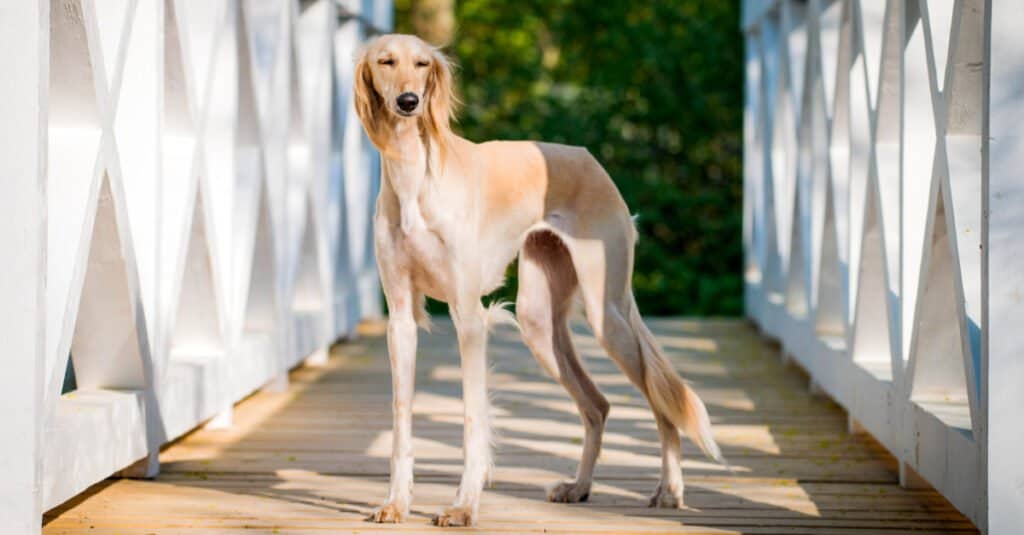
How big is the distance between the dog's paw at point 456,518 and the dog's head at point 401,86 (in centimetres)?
95

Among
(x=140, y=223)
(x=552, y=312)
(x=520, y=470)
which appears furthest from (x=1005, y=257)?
(x=140, y=223)

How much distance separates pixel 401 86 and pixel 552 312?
3.27 feet

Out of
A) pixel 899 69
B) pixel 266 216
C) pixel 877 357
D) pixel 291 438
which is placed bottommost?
pixel 291 438

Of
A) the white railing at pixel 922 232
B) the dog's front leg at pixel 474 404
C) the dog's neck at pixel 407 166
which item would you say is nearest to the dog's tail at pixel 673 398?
the dog's front leg at pixel 474 404

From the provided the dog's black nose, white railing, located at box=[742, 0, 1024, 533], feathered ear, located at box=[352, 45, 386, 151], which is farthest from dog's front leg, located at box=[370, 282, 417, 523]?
white railing, located at box=[742, 0, 1024, 533]

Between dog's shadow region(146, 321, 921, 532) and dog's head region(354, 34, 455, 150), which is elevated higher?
dog's head region(354, 34, 455, 150)

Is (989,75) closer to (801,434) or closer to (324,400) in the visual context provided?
(801,434)

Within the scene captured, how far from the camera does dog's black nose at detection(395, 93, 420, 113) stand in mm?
3768

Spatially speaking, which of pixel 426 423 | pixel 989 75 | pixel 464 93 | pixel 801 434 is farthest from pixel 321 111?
pixel 464 93

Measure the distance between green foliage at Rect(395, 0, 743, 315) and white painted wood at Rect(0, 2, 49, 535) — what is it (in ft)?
31.8

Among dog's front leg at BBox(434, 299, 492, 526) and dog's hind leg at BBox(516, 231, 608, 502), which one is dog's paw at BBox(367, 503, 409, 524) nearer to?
dog's front leg at BBox(434, 299, 492, 526)

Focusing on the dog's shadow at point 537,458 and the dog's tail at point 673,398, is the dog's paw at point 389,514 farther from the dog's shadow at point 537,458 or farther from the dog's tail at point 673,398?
the dog's tail at point 673,398

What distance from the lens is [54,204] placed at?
12.3 feet

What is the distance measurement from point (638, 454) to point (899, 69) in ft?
5.07
